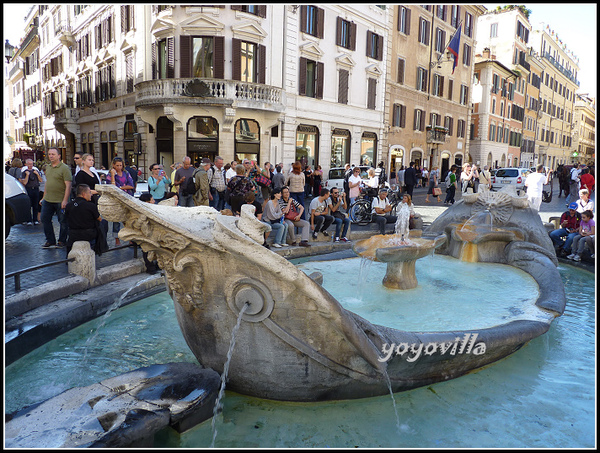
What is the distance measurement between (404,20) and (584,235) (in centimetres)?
2372

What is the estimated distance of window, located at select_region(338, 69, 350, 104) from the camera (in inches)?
967

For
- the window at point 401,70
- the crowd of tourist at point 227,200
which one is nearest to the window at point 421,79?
the window at point 401,70

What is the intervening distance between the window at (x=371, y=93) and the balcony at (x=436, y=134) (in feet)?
23.8

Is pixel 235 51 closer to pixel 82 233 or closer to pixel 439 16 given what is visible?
pixel 82 233

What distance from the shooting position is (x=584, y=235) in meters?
8.70

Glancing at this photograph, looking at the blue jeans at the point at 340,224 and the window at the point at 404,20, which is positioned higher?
the window at the point at 404,20

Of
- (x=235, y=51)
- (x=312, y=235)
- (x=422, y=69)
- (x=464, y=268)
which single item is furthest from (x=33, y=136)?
(x=464, y=268)

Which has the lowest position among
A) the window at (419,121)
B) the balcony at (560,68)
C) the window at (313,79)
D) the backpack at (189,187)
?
the backpack at (189,187)

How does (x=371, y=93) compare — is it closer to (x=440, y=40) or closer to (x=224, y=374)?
(x=440, y=40)

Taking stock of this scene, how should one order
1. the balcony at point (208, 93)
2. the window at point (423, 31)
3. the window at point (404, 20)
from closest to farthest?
the balcony at point (208, 93), the window at point (404, 20), the window at point (423, 31)

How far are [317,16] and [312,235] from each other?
16925mm

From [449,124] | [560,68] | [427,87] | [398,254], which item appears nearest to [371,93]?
[427,87]

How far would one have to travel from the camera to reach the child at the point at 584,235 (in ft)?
28.2

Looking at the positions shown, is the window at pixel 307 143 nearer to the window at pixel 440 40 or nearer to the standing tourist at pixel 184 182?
the standing tourist at pixel 184 182
